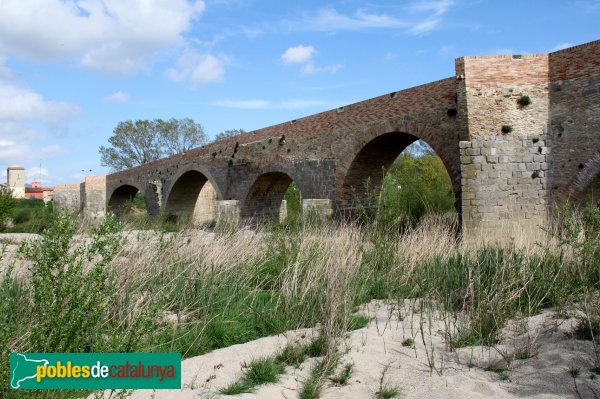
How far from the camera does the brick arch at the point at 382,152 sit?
39.0 feet

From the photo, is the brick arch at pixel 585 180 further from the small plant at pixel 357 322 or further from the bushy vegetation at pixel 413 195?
the small plant at pixel 357 322

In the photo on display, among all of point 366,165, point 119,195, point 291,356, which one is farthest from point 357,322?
point 119,195

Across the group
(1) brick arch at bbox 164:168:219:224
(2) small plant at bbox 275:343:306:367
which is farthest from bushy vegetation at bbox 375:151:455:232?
(1) brick arch at bbox 164:168:219:224

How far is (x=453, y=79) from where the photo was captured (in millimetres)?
11828

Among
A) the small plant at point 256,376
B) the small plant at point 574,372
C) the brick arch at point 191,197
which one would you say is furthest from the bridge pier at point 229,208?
the small plant at point 574,372

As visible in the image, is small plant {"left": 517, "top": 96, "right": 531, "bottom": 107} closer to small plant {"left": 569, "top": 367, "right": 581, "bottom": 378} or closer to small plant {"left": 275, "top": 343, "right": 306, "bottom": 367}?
small plant {"left": 569, "top": 367, "right": 581, "bottom": 378}

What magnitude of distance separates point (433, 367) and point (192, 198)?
81.6 ft

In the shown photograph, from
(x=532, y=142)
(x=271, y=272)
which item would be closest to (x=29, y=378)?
(x=271, y=272)

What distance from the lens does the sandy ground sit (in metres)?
3.58

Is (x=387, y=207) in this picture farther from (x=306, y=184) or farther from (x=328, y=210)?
(x=306, y=184)

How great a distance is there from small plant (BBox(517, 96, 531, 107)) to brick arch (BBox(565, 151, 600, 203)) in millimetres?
1674

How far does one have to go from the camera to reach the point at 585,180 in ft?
33.8

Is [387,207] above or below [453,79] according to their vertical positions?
below

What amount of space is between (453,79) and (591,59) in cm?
271
